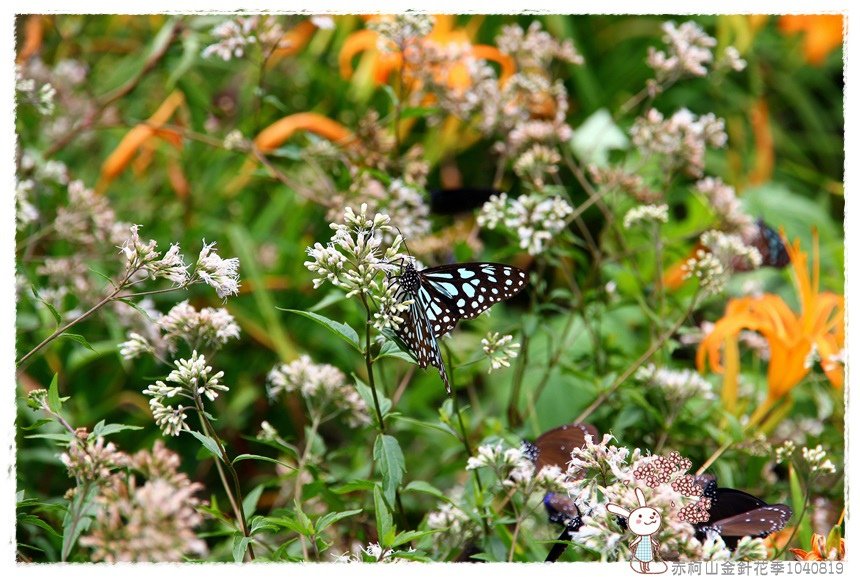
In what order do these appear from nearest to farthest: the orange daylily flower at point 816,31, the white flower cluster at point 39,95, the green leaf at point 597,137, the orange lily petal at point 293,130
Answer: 1. the white flower cluster at point 39,95
2. the orange lily petal at point 293,130
3. the green leaf at point 597,137
4. the orange daylily flower at point 816,31

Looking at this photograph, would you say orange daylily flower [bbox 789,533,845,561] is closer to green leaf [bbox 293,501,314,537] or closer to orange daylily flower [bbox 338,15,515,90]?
green leaf [bbox 293,501,314,537]

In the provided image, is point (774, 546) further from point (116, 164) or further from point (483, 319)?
point (116, 164)

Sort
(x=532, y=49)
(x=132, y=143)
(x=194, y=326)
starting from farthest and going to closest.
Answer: (x=132, y=143) < (x=532, y=49) < (x=194, y=326)

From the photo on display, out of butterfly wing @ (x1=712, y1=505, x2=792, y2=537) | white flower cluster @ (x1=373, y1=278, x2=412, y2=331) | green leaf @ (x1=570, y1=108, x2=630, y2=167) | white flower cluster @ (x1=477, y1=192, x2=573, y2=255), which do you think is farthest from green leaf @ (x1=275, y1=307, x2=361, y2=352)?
green leaf @ (x1=570, y1=108, x2=630, y2=167)

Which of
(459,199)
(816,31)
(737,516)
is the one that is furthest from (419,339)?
(816,31)

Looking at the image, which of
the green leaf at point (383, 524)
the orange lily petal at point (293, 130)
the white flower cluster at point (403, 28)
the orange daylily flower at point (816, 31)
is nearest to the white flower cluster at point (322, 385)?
the green leaf at point (383, 524)

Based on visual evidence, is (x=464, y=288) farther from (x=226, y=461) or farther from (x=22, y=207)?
(x=22, y=207)

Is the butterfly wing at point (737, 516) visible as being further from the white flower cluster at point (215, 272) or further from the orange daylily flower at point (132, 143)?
the orange daylily flower at point (132, 143)
